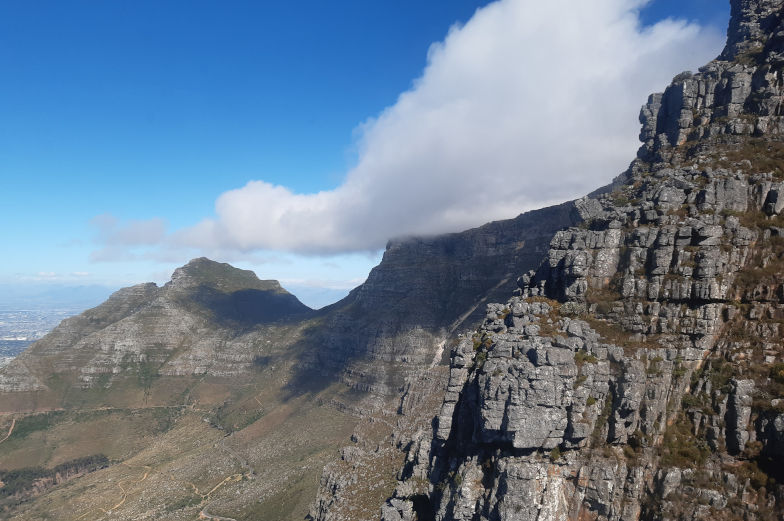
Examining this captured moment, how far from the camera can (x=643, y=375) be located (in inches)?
2172

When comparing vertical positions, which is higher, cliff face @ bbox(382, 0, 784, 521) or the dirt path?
cliff face @ bbox(382, 0, 784, 521)

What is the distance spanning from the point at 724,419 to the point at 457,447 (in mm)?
30446

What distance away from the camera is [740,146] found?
72125 millimetres

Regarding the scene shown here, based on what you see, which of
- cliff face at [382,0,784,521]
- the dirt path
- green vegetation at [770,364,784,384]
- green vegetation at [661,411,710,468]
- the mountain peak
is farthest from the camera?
the dirt path

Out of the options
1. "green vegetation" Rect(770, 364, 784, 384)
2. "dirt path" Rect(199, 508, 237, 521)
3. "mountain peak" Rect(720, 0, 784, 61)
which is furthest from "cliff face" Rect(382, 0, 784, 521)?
"dirt path" Rect(199, 508, 237, 521)

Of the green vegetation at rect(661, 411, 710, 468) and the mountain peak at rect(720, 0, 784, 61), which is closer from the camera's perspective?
the green vegetation at rect(661, 411, 710, 468)

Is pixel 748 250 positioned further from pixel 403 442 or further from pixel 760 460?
pixel 403 442

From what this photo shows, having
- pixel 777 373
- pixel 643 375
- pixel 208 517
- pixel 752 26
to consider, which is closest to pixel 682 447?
pixel 643 375

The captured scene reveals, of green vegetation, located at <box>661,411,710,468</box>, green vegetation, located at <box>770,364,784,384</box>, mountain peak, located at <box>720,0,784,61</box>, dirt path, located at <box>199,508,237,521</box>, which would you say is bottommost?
dirt path, located at <box>199,508,237,521</box>

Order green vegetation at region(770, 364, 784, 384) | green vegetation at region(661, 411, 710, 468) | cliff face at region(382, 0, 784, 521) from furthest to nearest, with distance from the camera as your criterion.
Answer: green vegetation at region(661, 411, 710, 468)
cliff face at region(382, 0, 784, 521)
green vegetation at region(770, 364, 784, 384)

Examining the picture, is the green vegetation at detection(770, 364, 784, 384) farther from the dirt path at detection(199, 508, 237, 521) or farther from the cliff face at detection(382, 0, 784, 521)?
the dirt path at detection(199, 508, 237, 521)

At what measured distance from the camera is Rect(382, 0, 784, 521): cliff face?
51.1 m

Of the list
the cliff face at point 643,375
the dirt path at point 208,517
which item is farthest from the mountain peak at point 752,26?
the dirt path at point 208,517

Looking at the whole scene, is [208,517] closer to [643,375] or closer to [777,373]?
[643,375]
